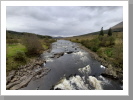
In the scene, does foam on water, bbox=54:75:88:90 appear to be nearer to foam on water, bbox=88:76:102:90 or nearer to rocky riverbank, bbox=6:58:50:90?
foam on water, bbox=88:76:102:90

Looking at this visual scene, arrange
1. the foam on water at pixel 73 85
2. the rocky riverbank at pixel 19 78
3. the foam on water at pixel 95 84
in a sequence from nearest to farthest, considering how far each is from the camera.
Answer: the foam on water at pixel 73 85, the foam on water at pixel 95 84, the rocky riverbank at pixel 19 78

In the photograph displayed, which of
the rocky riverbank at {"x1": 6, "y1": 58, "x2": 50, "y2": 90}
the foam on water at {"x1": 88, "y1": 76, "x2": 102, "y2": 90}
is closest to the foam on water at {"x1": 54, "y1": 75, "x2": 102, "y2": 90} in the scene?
the foam on water at {"x1": 88, "y1": 76, "x2": 102, "y2": 90}

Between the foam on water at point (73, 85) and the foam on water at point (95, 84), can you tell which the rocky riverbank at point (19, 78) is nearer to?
the foam on water at point (73, 85)

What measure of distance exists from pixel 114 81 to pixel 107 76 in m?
0.89

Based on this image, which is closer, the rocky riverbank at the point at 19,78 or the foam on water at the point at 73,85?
the foam on water at the point at 73,85

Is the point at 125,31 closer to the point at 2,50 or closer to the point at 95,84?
the point at 95,84

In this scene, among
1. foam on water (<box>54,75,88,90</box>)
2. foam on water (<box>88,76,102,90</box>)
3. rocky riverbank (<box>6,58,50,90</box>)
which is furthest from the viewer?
rocky riverbank (<box>6,58,50,90</box>)

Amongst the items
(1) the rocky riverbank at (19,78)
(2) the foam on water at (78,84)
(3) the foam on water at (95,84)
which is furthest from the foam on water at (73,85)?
(1) the rocky riverbank at (19,78)

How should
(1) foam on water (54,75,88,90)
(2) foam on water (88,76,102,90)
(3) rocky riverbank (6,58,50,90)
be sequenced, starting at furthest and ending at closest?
1. (3) rocky riverbank (6,58,50,90)
2. (2) foam on water (88,76,102,90)
3. (1) foam on water (54,75,88,90)

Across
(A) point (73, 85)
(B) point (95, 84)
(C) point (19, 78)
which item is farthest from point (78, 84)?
(C) point (19, 78)

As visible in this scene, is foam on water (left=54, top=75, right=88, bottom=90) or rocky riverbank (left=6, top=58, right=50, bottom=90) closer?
foam on water (left=54, top=75, right=88, bottom=90)

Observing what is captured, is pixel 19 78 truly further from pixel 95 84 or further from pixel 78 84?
pixel 95 84
